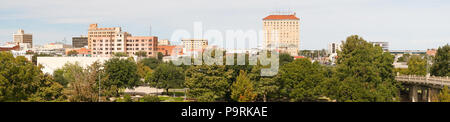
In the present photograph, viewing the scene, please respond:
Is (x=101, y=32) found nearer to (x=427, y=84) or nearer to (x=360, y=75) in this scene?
(x=427, y=84)

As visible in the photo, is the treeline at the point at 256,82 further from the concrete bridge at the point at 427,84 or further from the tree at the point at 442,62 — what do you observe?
the tree at the point at 442,62

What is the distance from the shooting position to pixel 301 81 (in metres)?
37.9

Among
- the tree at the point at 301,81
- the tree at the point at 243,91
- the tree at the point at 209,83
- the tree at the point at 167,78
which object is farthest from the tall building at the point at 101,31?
the tree at the point at 243,91

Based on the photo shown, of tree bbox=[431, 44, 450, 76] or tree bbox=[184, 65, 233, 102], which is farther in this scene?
tree bbox=[431, 44, 450, 76]

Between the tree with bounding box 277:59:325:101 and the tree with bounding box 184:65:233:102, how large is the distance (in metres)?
5.66

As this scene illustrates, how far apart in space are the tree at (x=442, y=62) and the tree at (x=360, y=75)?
38.4ft

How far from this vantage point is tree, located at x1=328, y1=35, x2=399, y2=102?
102 feet

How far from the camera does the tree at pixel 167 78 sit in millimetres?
50219

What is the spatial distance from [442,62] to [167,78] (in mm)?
36318

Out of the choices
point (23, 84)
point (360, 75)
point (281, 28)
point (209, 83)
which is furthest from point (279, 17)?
point (23, 84)

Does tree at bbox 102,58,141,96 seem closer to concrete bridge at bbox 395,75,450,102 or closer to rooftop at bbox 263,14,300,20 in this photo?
concrete bridge at bbox 395,75,450,102

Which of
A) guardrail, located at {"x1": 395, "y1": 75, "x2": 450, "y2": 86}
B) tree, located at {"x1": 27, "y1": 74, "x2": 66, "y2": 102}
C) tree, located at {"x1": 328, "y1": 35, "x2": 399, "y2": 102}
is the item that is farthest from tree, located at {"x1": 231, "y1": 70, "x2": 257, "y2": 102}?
guardrail, located at {"x1": 395, "y1": 75, "x2": 450, "y2": 86}

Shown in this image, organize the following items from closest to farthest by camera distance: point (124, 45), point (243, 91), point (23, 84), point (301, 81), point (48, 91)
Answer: point (23, 84)
point (243, 91)
point (48, 91)
point (301, 81)
point (124, 45)
